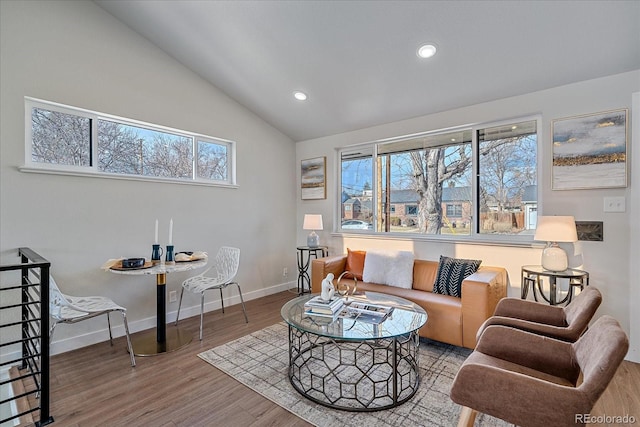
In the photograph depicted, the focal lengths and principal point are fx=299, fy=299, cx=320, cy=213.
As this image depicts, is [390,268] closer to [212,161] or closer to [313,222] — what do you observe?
[313,222]

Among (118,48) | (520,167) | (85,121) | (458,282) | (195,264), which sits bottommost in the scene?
(458,282)

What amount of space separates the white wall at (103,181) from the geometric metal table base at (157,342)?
11.1 inches

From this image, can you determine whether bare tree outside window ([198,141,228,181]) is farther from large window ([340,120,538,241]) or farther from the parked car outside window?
the parked car outside window

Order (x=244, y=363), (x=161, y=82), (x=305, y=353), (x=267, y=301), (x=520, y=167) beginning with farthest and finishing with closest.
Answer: (x=267, y=301) < (x=161, y=82) < (x=520, y=167) < (x=305, y=353) < (x=244, y=363)

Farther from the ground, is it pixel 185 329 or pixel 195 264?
pixel 195 264

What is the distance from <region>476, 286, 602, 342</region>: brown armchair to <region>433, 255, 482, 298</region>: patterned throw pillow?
2.35ft

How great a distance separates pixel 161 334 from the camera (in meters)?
2.83

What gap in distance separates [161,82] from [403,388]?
375cm

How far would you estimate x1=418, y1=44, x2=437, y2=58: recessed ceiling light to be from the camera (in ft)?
8.59

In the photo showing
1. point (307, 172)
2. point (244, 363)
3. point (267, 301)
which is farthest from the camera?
point (307, 172)

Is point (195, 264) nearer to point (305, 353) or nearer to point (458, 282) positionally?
point (305, 353)

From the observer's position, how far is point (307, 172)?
15.6 ft

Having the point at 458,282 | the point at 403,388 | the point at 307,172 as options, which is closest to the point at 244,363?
the point at 403,388

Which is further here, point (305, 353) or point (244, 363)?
point (305, 353)
